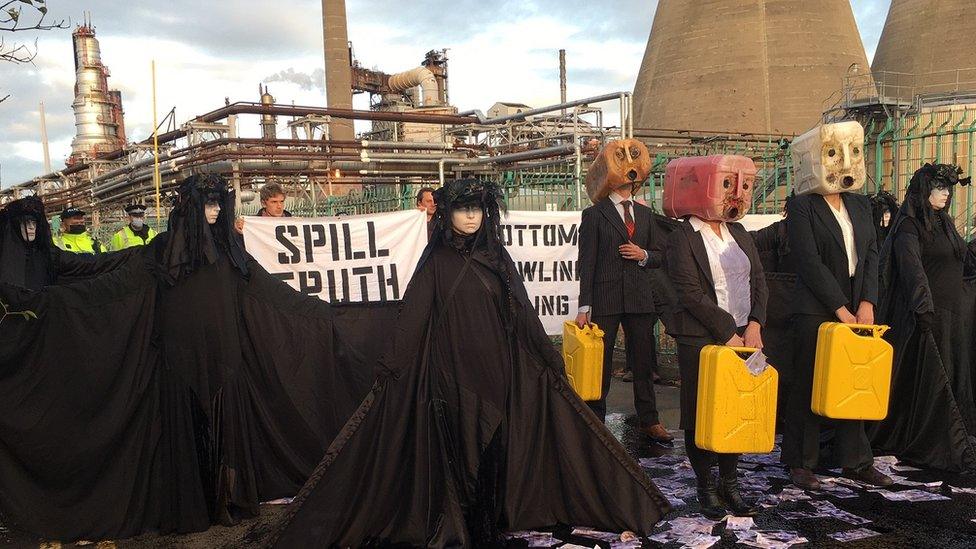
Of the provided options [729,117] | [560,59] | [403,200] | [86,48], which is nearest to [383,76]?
[560,59]

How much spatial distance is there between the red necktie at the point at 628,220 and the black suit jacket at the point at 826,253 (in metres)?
1.34

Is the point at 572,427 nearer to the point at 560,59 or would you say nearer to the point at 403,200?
the point at 403,200

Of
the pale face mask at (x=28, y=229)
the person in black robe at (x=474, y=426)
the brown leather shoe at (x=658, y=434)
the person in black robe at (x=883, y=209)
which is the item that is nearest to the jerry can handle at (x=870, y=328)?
the person in black robe at (x=474, y=426)

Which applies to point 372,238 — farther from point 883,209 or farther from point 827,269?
point 883,209

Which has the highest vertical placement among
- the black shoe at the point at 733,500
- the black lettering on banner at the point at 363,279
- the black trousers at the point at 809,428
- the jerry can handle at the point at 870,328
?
the black lettering on banner at the point at 363,279

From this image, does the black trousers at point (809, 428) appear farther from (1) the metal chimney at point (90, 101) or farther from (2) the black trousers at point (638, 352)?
(1) the metal chimney at point (90, 101)

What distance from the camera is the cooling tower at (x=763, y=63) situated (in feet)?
78.9

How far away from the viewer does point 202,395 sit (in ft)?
15.5

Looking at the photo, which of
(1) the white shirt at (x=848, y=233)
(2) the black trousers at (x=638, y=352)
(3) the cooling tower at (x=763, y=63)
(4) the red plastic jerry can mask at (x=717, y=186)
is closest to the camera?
(4) the red plastic jerry can mask at (x=717, y=186)

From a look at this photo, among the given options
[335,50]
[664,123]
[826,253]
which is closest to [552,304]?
[826,253]

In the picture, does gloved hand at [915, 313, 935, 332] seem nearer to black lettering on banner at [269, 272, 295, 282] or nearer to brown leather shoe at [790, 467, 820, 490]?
brown leather shoe at [790, 467, 820, 490]

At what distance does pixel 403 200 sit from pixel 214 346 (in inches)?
307

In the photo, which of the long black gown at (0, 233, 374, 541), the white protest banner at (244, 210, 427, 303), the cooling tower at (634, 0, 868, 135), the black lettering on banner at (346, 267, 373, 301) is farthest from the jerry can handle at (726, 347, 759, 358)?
the cooling tower at (634, 0, 868, 135)

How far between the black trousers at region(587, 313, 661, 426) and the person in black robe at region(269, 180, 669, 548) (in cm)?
180
